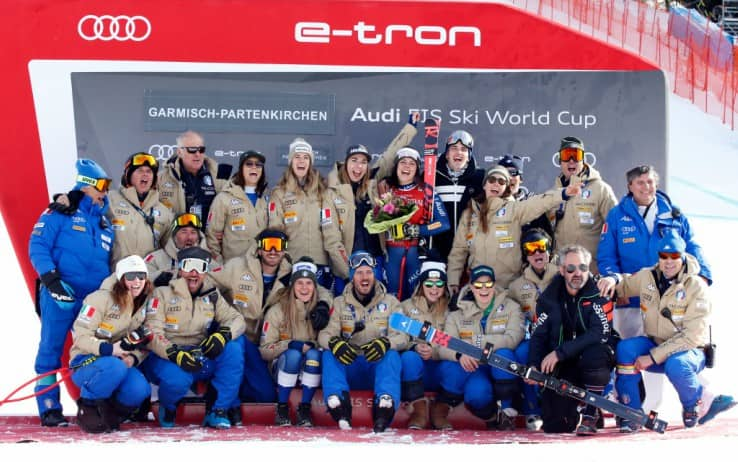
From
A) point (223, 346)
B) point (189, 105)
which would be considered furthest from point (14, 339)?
point (223, 346)

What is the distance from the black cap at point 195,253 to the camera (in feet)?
22.2

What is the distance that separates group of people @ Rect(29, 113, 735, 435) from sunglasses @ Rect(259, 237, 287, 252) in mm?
13

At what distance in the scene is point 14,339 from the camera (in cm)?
1044

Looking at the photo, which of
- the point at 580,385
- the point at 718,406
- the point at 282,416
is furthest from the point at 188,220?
the point at 718,406

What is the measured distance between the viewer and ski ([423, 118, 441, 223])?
24.2ft

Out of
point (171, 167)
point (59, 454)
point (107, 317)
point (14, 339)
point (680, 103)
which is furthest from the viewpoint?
point (680, 103)

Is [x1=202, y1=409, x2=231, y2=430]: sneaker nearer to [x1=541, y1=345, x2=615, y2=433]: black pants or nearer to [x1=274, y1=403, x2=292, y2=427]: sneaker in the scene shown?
[x1=274, y1=403, x2=292, y2=427]: sneaker

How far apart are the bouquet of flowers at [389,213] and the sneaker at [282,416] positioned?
1.35m

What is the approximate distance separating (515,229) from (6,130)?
3.88 metres

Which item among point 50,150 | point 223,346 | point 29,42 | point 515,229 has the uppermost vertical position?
point 29,42

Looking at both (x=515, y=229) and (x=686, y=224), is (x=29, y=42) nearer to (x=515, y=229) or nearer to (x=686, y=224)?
(x=515, y=229)

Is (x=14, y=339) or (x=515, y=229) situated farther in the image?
(x=14, y=339)

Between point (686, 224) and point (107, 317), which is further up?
point (686, 224)

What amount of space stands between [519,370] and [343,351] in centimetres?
111
